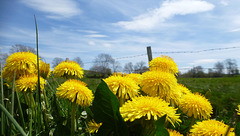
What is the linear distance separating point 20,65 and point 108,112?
1296 mm

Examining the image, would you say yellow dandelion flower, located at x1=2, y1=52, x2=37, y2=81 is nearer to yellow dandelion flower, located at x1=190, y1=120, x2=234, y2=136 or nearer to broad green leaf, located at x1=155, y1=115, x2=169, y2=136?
broad green leaf, located at x1=155, y1=115, x2=169, y2=136

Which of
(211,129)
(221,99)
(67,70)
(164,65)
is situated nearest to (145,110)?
(211,129)

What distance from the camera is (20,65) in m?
1.71

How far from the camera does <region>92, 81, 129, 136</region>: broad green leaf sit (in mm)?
884

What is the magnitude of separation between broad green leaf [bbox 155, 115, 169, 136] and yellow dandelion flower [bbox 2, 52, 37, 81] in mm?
1541

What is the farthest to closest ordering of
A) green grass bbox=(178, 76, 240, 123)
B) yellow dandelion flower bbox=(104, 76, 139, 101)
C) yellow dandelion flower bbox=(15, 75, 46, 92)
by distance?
green grass bbox=(178, 76, 240, 123) → yellow dandelion flower bbox=(15, 75, 46, 92) → yellow dandelion flower bbox=(104, 76, 139, 101)

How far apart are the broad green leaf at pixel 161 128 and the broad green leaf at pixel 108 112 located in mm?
178

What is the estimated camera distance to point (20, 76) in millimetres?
1802

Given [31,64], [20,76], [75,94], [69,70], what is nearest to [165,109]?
[75,94]

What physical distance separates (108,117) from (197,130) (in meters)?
0.57

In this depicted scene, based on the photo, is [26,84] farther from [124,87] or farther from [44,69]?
[124,87]

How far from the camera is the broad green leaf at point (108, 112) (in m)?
0.88

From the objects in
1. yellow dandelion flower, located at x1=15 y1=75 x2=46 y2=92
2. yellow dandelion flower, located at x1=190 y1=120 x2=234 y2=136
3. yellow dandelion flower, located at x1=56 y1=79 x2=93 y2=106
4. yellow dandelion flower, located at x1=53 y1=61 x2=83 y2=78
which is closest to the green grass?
yellow dandelion flower, located at x1=190 y1=120 x2=234 y2=136

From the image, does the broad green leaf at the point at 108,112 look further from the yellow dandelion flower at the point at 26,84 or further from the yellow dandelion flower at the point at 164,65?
the yellow dandelion flower at the point at 26,84
